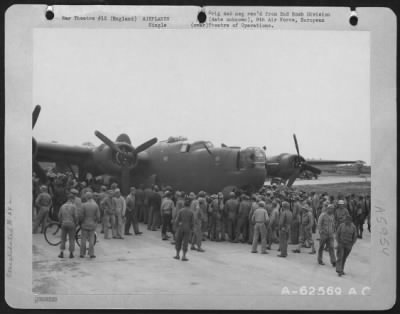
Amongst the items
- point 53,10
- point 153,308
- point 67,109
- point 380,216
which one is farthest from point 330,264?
point 53,10

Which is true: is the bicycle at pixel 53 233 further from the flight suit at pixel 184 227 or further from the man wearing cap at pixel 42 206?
the flight suit at pixel 184 227

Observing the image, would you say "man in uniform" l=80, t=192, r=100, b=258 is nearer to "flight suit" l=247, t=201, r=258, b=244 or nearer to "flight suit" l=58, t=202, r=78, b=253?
"flight suit" l=58, t=202, r=78, b=253

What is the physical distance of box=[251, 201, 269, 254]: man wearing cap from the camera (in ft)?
19.2

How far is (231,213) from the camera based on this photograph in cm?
671

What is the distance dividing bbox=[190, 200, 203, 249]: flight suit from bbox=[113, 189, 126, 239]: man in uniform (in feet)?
3.62

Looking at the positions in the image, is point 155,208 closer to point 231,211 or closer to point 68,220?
point 231,211

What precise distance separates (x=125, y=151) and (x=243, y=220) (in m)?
2.26

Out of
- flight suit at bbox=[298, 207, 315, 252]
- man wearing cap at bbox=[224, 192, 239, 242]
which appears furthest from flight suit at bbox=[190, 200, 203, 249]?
flight suit at bbox=[298, 207, 315, 252]

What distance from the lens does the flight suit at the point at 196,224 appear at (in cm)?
574

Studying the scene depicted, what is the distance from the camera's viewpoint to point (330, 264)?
5426mm

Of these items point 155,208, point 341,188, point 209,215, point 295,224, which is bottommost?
point 295,224

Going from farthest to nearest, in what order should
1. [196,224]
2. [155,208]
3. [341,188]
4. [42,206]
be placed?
[155,208] < [341,188] < [196,224] < [42,206]

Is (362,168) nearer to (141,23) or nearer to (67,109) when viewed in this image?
(141,23)

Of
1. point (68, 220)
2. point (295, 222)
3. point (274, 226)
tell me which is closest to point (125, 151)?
point (68, 220)
